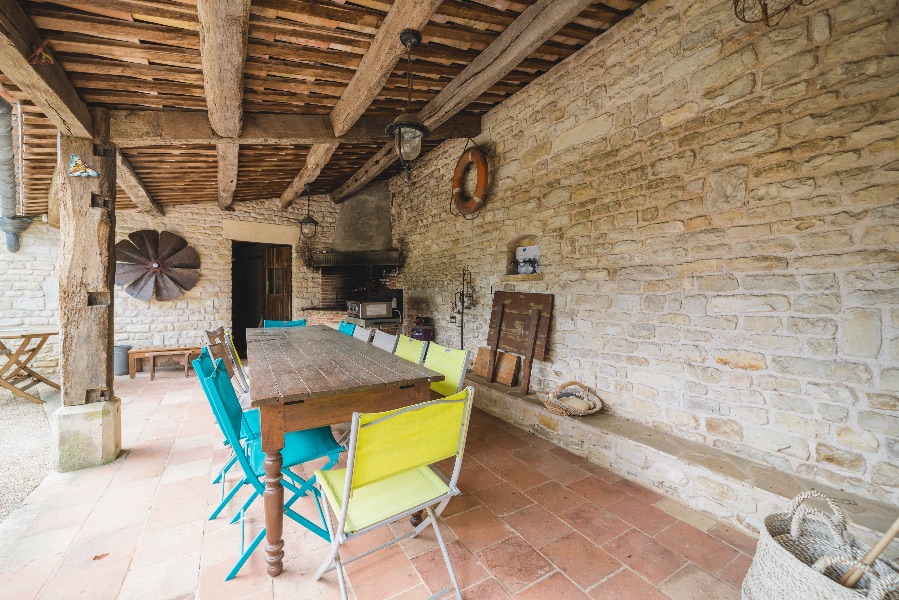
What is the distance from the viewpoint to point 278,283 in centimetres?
757

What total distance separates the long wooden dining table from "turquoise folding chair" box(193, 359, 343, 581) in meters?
0.12

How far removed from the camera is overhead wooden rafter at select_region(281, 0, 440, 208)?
7.22 ft

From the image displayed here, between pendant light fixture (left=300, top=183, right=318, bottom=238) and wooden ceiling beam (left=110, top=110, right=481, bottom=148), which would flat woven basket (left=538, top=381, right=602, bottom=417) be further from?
pendant light fixture (left=300, top=183, right=318, bottom=238)

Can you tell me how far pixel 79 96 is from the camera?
2.71m

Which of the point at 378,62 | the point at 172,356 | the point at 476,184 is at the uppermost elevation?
the point at 378,62

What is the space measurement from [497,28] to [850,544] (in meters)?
3.44

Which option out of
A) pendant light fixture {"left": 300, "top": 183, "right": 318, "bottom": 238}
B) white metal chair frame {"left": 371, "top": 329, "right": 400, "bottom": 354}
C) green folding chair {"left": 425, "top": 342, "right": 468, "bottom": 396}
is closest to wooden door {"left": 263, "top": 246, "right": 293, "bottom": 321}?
pendant light fixture {"left": 300, "top": 183, "right": 318, "bottom": 238}

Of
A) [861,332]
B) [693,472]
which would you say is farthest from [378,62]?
[693,472]

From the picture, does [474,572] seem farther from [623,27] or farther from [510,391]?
[623,27]

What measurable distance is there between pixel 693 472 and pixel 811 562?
0.87 meters

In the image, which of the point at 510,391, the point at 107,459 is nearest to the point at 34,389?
the point at 107,459

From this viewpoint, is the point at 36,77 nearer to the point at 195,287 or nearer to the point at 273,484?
the point at 273,484

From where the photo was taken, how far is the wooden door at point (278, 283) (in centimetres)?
728

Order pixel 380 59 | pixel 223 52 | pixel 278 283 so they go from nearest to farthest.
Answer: pixel 223 52 → pixel 380 59 → pixel 278 283
